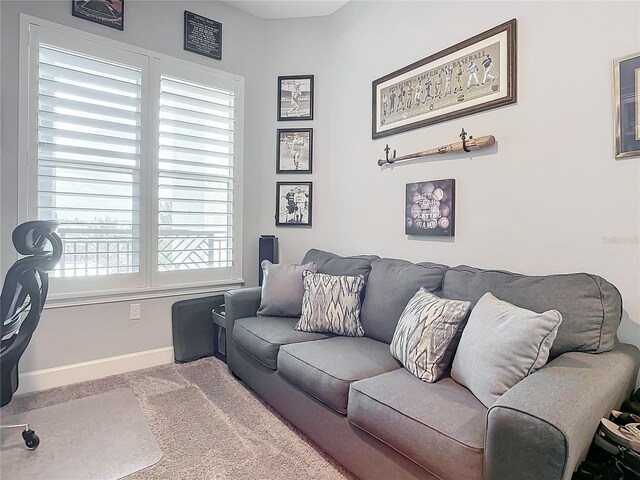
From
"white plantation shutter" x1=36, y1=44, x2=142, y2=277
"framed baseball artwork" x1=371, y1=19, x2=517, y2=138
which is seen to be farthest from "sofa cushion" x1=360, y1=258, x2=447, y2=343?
"white plantation shutter" x1=36, y1=44, x2=142, y2=277

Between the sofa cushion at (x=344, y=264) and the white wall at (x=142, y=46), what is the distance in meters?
0.89

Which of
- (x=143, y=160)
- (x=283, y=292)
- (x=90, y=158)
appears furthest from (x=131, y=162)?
(x=283, y=292)

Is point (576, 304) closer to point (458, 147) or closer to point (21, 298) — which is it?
point (458, 147)

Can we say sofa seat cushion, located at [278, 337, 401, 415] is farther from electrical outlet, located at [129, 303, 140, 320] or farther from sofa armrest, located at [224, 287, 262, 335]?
electrical outlet, located at [129, 303, 140, 320]

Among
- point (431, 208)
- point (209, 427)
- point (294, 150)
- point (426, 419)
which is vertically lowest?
point (209, 427)

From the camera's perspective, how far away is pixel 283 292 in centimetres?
262

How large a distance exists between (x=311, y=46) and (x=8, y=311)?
10.1 feet

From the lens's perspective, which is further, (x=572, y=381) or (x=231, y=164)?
(x=231, y=164)

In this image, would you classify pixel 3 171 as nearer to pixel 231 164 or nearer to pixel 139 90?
pixel 139 90

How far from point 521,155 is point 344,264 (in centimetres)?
130

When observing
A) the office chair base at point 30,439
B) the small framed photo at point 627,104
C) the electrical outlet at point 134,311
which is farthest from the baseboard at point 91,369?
the small framed photo at point 627,104

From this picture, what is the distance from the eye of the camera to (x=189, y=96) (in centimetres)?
304

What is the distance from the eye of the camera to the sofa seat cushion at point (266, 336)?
2145 mm

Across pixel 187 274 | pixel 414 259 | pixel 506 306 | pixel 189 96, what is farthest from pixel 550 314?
pixel 189 96
